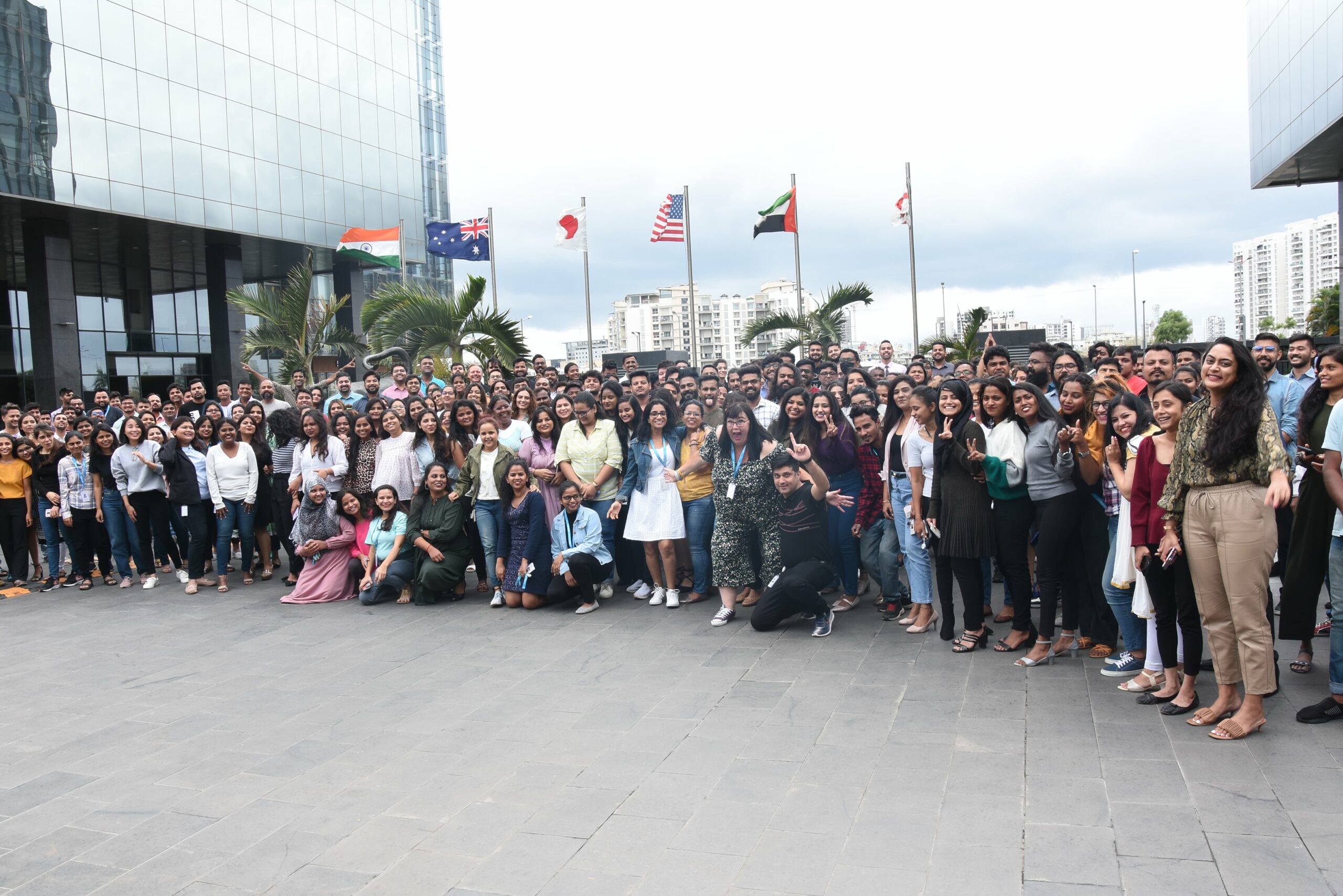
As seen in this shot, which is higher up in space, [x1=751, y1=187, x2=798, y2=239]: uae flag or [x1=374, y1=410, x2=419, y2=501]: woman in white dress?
[x1=751, y1=187, x2=798, y2=239]: uae flag

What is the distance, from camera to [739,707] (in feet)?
17.3

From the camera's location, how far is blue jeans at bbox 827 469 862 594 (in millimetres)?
7336

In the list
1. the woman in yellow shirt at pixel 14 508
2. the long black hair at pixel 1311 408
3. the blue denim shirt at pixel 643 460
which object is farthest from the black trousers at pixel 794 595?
the woman in yellow shirt at pixel 14 508

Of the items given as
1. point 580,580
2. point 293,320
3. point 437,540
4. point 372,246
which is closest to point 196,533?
point 437,540

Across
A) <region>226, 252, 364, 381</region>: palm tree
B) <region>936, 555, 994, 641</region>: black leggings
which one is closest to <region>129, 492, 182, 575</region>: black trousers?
<region>226, 252, 364, 381</region>: palm tree

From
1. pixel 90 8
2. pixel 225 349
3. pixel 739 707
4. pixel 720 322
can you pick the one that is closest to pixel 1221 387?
pixel 739 707

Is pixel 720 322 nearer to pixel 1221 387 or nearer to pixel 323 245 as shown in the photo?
pixel 323 245

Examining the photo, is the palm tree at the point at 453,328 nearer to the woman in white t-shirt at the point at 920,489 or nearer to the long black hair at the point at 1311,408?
the woman in white t-shirt at the point at 920,489

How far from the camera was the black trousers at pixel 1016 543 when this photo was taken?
5.86 metres

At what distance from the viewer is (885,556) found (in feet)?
23.3

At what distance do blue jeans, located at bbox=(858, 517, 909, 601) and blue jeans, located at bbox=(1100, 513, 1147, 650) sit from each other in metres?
1.67

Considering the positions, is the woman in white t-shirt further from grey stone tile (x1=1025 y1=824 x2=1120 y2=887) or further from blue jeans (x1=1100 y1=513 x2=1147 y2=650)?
grey stone tile (x1=1025 y1=824 x2=1120 y2=887)

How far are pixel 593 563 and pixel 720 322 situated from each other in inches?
4969

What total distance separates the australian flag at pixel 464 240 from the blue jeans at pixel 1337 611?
1958cm
